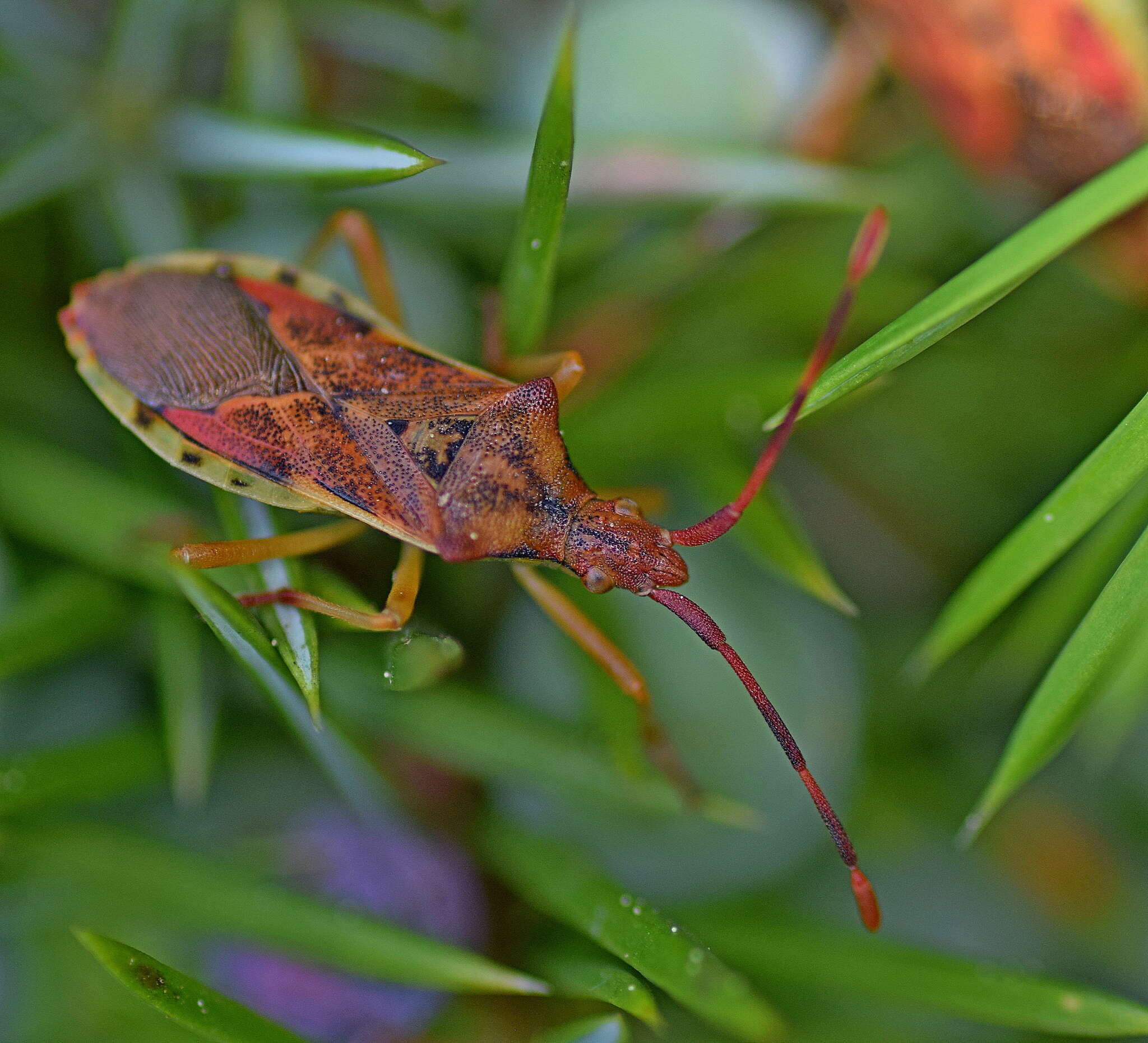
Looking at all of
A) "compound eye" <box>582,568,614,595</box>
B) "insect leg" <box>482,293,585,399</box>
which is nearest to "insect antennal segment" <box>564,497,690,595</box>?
"compound eye" <box>582,568,614,595</box>

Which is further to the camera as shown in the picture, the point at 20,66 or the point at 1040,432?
the point at 1040,432

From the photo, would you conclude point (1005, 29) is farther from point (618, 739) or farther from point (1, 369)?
point (1, 369)

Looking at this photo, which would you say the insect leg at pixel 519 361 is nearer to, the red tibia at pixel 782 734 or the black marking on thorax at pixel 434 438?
the black marking on thorax at pixel 434 438

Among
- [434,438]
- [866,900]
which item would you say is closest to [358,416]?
[434,438]

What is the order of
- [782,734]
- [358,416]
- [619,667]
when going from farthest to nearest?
[358,416], [619,667], [782,734]

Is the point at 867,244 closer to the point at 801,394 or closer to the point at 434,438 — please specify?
the point at 801,394

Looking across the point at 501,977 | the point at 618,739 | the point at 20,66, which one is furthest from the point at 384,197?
the point at 501,977

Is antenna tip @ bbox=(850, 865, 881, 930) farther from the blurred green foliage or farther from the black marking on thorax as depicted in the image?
the black marking on thorax
